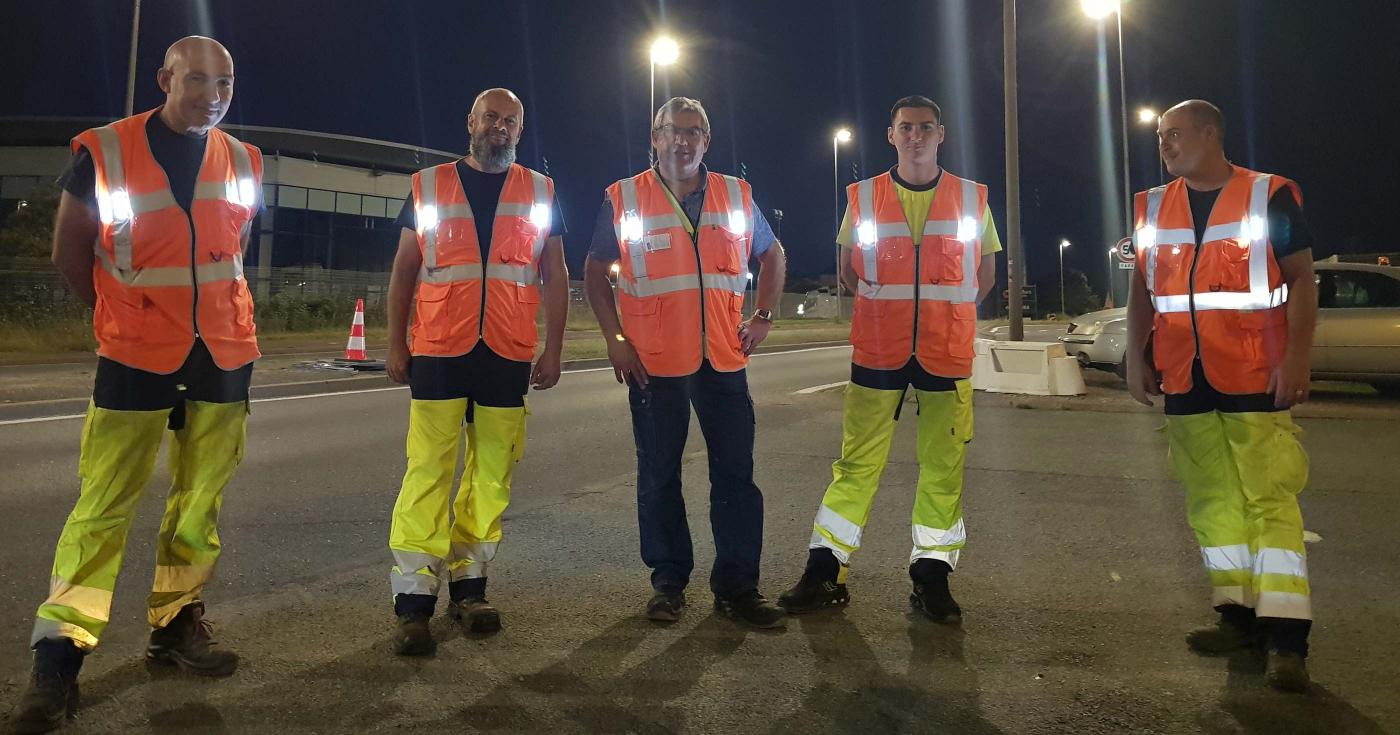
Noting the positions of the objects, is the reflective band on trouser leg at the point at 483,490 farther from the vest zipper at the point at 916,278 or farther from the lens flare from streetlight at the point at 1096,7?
the lens flare from streetlight at the point at 1096,7

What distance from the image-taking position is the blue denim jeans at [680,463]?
370 cm

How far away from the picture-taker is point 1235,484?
3258 millimetres

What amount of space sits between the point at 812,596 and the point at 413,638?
4.97 feet

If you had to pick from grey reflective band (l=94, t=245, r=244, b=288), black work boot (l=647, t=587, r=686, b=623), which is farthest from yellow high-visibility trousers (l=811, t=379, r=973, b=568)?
grey reflective band (l=94, t=245, r=244, b=288)

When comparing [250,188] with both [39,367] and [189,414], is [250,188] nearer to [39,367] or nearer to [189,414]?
[189,414]

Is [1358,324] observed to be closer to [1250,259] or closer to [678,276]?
[1250,259]

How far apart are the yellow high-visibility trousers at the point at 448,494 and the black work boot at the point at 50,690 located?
960 mm

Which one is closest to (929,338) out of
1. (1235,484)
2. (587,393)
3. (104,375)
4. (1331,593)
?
(1235,484)

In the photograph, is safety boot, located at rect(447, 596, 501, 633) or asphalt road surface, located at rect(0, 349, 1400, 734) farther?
safety boot, located at rect(447, 596, 501, 633)

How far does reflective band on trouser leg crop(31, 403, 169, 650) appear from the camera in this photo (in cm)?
272

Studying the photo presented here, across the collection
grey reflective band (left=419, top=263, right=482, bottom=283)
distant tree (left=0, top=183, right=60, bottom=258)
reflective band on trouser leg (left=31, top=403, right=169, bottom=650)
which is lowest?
reflective band on trouser leg (left=31, top=403, right=169, bottom=650)

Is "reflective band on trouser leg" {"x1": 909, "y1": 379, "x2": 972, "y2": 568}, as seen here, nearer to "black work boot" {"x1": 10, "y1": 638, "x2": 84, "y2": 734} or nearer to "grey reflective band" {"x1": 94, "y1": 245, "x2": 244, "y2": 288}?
"grey reflective band" {"x1": 94, "y1": 245, "x2": 244, "y2": 288}

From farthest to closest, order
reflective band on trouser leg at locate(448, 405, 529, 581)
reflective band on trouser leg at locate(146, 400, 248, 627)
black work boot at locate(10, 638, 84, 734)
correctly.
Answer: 1. reflective band on trouser leg at locate(448, 405, 529, 581)
2. reflective band on trouser leg at locate(146, 400, 248, 627)
3. black work boot at locate(10, 638, 84, 734)

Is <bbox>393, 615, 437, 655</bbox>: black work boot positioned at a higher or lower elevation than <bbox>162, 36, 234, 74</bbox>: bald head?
lower
